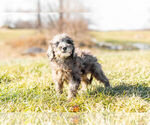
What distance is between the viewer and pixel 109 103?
3.25 meters

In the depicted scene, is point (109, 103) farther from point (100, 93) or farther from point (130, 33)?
point (130, 33)

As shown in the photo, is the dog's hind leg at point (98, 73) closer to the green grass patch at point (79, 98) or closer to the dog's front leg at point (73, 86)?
the green grass patch at point (79, 98)

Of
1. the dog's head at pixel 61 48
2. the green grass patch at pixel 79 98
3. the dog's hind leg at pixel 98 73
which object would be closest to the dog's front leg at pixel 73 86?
the green grass patch at pixel 79 98

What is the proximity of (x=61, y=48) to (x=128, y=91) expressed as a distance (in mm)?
1510

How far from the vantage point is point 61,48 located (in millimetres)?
3479

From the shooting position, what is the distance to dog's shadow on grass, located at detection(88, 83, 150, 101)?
11.7 ft

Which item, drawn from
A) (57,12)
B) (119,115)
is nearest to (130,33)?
(57,12)

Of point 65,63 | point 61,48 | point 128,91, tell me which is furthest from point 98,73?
point 61,48

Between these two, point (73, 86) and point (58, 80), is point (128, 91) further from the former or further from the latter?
point (58, 80)

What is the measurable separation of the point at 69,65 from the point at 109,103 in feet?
3.29

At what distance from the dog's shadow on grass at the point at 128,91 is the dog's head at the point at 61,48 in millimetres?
883

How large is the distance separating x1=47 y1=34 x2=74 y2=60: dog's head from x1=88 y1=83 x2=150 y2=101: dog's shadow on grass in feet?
2.90

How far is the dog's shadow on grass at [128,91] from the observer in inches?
140


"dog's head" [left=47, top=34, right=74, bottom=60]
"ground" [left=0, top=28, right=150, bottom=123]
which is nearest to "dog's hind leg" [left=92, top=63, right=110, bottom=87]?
"ground" [left=0, top=28, right=150, bottom=123]
